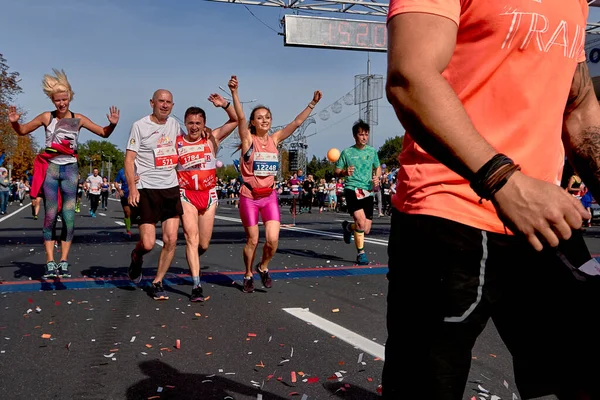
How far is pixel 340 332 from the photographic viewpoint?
14.7 feet

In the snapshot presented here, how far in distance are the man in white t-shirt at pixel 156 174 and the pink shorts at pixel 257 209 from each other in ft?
2.29

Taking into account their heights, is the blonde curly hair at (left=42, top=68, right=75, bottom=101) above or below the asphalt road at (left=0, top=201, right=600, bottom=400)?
above

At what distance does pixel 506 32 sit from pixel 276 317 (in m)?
3.85

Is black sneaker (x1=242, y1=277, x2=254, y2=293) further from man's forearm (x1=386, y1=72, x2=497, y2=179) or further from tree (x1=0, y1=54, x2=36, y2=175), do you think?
tree (x1=0, y1=54, x2=36, y2=175)

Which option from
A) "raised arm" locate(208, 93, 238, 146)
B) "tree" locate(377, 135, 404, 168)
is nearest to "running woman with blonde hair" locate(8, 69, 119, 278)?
"raised arm" locate(208, 93, 238, 146)

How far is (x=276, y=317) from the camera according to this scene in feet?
16.7

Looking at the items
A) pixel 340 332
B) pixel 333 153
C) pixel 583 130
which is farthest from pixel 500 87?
pixel 333 153

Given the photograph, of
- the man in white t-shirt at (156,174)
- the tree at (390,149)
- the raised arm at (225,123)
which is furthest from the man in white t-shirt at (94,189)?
the tree at (390,149)

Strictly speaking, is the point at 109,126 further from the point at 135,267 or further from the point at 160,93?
the point at 135,267

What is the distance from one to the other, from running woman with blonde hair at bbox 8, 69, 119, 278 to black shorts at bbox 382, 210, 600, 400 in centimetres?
588

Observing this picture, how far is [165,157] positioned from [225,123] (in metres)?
0.83

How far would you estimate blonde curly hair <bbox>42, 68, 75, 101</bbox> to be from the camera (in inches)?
272

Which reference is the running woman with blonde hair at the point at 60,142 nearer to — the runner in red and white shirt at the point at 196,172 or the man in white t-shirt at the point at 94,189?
the runner in red and white shirt at the point at 196,172

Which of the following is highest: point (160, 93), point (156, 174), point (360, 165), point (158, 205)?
point (160, 93)
